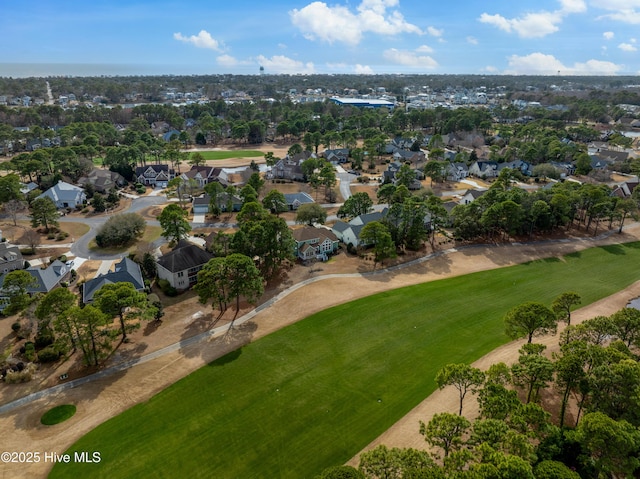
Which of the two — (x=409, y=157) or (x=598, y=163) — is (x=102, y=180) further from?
(x=598, y=163)

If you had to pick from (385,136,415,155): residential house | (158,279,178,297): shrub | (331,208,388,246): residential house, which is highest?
(385,136,415,155): residential house

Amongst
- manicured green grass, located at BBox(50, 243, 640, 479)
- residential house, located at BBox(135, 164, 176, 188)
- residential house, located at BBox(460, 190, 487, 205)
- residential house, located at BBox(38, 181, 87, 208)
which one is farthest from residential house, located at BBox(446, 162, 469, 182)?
residential house, located at BBox(38, 181, 87, 208)

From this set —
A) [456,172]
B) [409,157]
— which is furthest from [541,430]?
[409,157]

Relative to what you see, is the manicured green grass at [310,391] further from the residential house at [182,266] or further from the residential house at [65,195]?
the residential house at [65,195]

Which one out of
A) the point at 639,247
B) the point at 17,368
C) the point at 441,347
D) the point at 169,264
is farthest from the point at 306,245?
the point at 639,247

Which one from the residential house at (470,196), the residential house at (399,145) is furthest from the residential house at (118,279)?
the residential house at (399,145)

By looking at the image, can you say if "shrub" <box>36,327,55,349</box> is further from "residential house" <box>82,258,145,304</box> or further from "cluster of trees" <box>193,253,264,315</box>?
"cluster of trees" <box>193,253,264,315</box>
